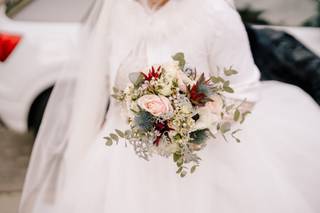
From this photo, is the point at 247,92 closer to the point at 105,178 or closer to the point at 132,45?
the point at 132,45

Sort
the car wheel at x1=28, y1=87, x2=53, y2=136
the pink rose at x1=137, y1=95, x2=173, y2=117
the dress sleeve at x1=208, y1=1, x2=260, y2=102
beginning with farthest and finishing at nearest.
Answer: the car wheel at x1=28, y1=87, x2=53, y2=136
the dress sleeve at x1=208, y1=1, x2=260, y2=102
the pink rose at x1=137, y1=95, x2=173, y2=117

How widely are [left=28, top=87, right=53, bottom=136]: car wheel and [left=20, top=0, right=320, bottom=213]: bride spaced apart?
3.33ft

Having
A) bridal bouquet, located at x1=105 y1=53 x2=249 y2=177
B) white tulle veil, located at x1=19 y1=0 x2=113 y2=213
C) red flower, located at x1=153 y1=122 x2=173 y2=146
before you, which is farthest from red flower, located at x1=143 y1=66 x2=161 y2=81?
white tulle veil, located at x1=19 y1=0 x2=113 y2=213

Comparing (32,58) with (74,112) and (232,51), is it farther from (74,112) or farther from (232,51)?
(232,51)

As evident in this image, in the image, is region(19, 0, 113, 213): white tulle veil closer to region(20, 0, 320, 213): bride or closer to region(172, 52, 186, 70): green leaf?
region(20, 0, 320, 213): bride

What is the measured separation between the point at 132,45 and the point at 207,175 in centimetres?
55

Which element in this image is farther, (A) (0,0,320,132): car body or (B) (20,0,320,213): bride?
(A) (0,0,320,132): car body

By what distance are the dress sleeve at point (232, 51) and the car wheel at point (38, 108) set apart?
1610mm

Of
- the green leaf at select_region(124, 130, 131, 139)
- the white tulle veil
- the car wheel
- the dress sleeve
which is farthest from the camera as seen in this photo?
the car wheel

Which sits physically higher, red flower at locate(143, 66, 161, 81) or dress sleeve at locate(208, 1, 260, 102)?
red flower at locate(143, 66, 161, 81)

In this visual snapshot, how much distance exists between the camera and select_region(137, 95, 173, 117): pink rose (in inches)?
51.8

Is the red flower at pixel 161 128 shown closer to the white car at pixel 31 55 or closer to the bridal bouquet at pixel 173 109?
the bridal bouquet at pixel 173 109

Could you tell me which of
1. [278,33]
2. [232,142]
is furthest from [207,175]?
[278,33]

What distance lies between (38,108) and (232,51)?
1.77 m
